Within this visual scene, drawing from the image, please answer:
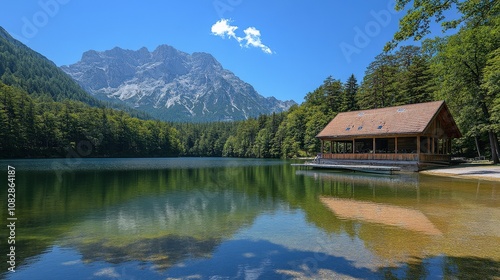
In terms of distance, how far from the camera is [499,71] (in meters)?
24.5

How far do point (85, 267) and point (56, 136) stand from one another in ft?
259

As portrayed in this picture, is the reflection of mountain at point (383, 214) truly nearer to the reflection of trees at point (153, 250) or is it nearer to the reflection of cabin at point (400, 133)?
the reflection of trees at point (153, 250)

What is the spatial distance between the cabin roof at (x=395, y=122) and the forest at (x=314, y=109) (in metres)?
2.37

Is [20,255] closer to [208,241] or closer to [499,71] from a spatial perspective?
[208,241]

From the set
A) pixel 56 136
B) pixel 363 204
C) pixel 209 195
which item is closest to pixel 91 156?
pixel 56 136

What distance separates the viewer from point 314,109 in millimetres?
70000

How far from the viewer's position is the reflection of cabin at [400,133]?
2820 cm

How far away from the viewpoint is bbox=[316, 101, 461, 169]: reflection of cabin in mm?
28197

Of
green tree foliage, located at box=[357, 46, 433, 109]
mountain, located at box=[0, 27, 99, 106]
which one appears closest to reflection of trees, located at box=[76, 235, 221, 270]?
green tree foliage, located at box=[357, 46, 433, 109]

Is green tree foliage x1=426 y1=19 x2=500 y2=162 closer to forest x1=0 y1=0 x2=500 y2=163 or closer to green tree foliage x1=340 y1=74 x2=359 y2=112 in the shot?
forest x1=0 y1=0 x2=500 y2=163

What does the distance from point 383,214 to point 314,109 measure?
6174 centimetres

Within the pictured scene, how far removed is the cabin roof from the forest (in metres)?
2.37

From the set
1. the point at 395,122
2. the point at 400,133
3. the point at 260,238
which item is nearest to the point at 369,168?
the point at 400,133

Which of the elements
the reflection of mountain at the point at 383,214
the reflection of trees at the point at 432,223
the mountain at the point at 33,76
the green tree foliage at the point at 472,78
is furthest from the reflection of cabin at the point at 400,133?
the mountain at the point at 33,76
